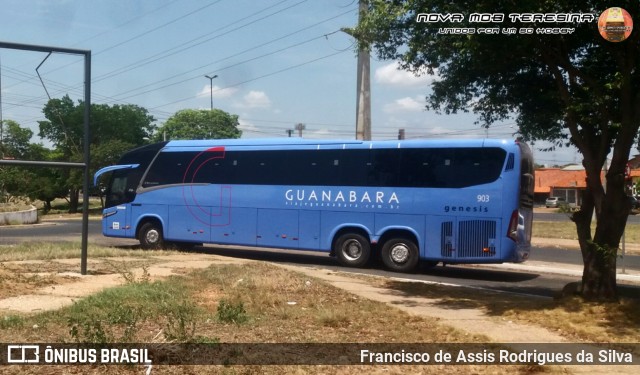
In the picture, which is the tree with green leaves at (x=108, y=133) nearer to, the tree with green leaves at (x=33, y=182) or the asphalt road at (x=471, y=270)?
the tree with green leaves at (x=33, y=182)

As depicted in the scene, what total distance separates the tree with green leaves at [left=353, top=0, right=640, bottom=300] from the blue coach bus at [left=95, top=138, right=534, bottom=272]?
4.57 meters

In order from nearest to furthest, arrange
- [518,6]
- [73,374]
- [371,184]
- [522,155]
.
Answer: [73,374]
[518,6]
[522,155]
[371,184]

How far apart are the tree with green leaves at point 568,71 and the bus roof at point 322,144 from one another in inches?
178

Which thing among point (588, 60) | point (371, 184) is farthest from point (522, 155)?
point (588, 60)

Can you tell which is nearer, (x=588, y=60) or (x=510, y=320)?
(x=510, y=320)

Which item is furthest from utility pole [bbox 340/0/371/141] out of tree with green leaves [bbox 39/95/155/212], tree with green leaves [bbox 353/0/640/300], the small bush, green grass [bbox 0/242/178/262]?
tree with green leaves [bbox 39/95/155/212]

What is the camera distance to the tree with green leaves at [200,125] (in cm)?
5759

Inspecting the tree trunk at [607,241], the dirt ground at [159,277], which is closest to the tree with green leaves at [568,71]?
the tree trunk at [607,241]

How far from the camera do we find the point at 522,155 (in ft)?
53.7

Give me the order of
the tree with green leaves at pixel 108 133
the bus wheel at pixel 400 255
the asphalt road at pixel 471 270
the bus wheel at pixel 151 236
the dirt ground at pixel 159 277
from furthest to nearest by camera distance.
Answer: the tree with green leaves at pixel 108 133, the bus wheel at pixel 151 236, the bus wheel at pixel 400 255, the asphalt road at pixel 471 270, the dirt ground at pixel 159 277

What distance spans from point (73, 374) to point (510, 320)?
19.9 feet

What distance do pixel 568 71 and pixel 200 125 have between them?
4995 cm

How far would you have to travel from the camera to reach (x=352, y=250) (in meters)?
18.6

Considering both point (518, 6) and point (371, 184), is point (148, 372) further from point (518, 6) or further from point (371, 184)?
point (371, 184)
